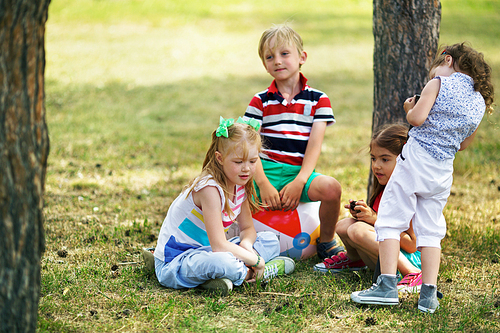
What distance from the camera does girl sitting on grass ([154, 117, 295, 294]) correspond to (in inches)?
141

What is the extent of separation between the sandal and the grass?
126 millimetres

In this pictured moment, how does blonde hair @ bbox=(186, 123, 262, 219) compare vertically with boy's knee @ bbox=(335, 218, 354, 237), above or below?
above

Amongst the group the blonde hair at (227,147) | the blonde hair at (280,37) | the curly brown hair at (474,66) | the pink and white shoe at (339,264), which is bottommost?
the pink and white shoe at (339,264)

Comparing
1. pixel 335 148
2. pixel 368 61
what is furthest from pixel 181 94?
pixel 368 61

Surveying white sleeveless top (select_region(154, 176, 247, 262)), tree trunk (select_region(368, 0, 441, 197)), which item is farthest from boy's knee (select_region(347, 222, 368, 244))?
tree trunk (select_region(368, 0, 441, 197))

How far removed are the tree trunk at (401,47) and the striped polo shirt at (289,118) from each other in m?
0.84

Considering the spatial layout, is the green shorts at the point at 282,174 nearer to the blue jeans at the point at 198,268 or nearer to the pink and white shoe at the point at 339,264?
the pink and white shoe at the point at 339,264

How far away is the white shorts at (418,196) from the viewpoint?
11.0 feet

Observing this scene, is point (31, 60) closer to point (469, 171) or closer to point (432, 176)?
point (432, 176)

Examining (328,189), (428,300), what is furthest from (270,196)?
(428,300)

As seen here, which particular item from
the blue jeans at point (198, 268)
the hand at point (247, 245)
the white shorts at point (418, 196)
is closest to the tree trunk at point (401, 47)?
the white shorts at point (418, 196)

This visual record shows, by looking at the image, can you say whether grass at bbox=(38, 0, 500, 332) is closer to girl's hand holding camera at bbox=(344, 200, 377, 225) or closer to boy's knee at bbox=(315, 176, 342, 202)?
girl's hand holding camera at bbox=(344, 200, 377, 225)

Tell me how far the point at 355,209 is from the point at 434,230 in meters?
0.68

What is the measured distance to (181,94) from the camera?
40.5ft
